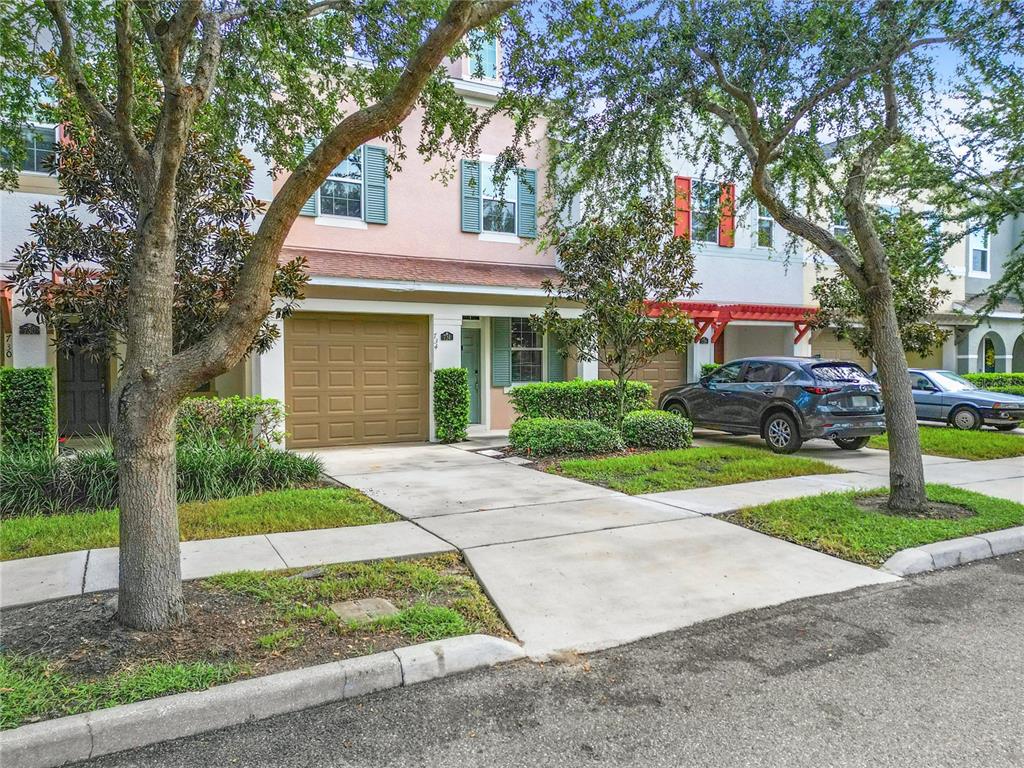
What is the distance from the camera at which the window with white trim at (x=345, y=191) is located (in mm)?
13070

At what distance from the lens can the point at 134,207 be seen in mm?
8180

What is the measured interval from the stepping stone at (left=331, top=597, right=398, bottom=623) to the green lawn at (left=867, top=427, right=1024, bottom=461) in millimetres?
9207

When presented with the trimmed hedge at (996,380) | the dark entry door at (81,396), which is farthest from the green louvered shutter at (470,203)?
the trimmed hedge at (996,380)

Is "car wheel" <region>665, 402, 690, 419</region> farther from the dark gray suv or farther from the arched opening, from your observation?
the arched opening

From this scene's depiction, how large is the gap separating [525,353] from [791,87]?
28.2ft

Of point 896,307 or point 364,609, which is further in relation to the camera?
point 896,307

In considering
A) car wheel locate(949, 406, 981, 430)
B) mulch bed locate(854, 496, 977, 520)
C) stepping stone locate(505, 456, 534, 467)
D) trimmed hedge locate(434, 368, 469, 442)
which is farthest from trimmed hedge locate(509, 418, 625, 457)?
car wheel locate(949, 406, 981, 430)

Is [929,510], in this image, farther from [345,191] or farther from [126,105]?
[345,191]

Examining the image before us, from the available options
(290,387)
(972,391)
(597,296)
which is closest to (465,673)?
(597,296)

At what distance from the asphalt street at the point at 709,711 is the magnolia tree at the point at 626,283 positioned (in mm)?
7634

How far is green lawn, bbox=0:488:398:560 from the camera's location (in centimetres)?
601

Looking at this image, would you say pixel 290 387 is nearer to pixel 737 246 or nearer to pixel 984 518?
pixel 984 518

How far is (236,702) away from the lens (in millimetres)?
3396

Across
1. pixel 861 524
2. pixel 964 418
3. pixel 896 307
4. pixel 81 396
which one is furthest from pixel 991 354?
pixel 81 396
